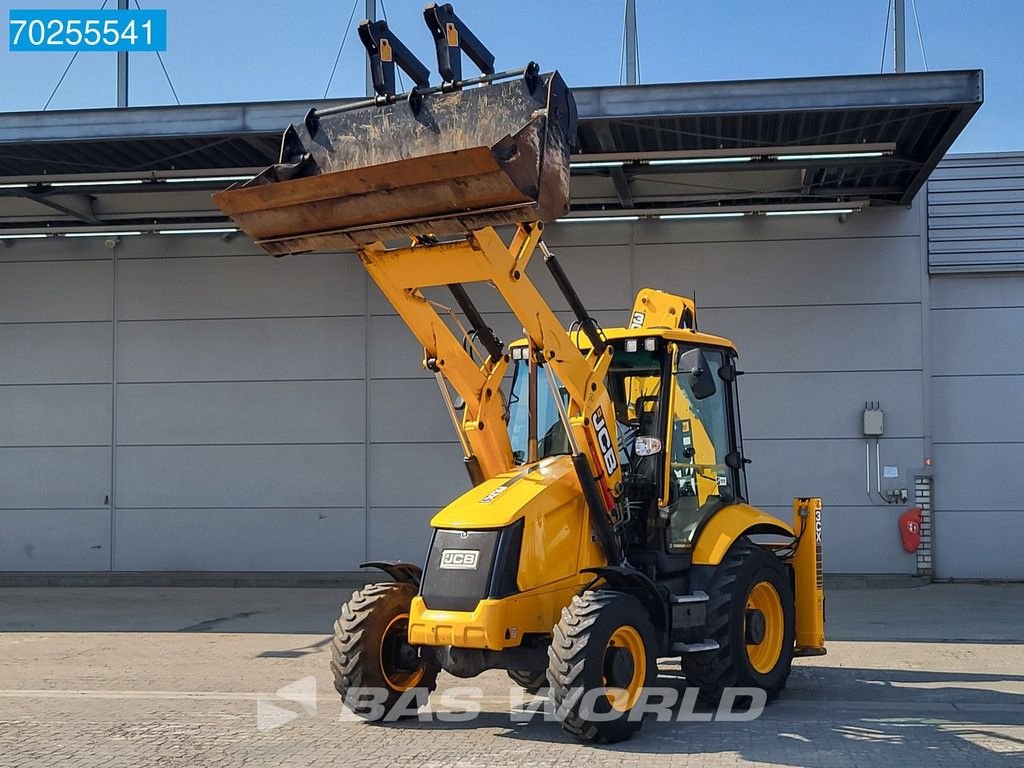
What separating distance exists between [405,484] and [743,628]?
9306 mm

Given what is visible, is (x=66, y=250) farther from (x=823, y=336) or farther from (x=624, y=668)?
(x=624, y=668)

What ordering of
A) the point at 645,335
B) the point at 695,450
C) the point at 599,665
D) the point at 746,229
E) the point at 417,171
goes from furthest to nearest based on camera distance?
the point at 746,229, the point at 695,450, the point at 645,335, the point at 599,665, the point at 417,171

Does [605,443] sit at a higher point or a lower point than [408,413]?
lower

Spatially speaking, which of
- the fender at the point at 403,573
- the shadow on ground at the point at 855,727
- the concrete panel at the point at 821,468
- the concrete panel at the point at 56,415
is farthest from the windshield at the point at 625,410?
the concrete panel at the point at 56,415

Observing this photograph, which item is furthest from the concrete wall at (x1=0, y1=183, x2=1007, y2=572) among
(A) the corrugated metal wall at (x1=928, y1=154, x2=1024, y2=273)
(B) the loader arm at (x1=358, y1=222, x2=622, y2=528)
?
(B) the loader arm at (x1=358, y1=222, x2=622, y2=528)

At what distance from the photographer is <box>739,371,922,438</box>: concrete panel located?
52.5 feet

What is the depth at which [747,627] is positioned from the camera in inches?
338

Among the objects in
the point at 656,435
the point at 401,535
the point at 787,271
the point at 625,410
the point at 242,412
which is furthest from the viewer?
the point at 242,412

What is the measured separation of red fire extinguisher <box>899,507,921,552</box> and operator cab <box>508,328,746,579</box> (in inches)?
305

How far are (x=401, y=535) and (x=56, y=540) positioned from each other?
17.5 ft

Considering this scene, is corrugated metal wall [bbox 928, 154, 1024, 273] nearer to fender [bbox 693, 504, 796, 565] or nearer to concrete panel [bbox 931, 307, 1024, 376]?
concrete panel [bbox 931, 307, 1024, 376]

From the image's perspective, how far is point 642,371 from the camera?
8.65m

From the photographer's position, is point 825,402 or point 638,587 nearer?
point 638,587

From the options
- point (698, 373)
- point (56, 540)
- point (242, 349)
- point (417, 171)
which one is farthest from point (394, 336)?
point (417, 171)
